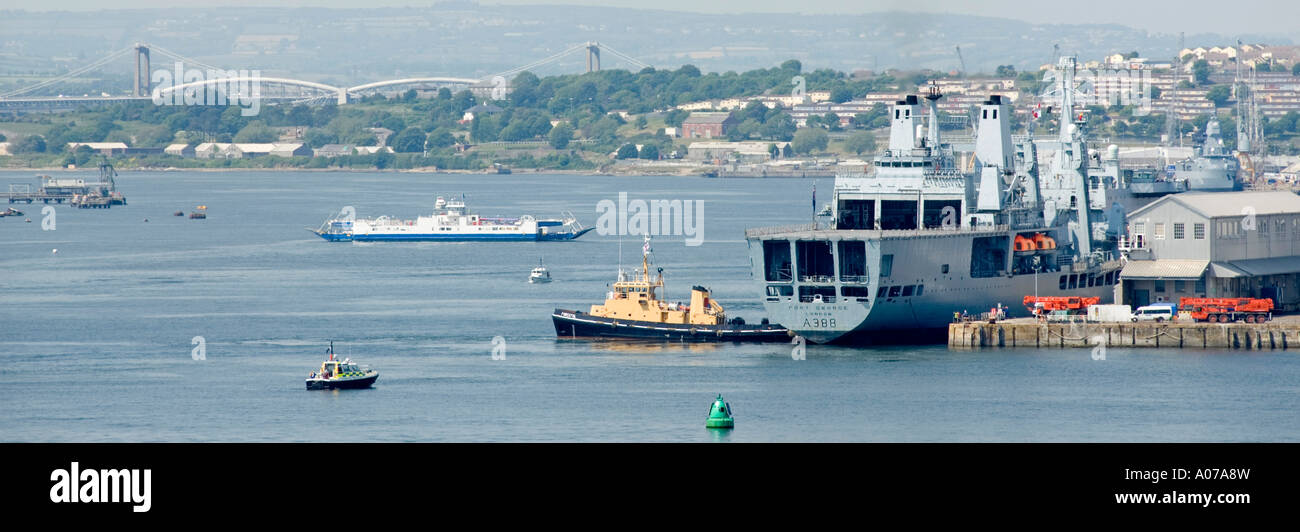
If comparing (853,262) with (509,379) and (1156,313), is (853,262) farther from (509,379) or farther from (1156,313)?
(509,379)

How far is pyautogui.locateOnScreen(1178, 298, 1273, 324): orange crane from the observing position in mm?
61938

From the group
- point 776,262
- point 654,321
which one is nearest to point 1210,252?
point 776,262

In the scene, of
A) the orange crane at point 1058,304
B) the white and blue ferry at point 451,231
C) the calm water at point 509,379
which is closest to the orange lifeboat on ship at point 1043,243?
the orange crane at point 1058,304

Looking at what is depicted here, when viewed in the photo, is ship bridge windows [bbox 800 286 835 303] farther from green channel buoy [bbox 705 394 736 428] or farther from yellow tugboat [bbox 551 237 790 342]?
green channel buoy [bbox 705 394 736 428]

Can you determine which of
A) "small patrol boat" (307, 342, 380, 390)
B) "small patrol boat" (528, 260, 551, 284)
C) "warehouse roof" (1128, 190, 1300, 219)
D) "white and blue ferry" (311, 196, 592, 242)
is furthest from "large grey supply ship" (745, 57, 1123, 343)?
"white and blue ferry" (311, 196, 592, 242)

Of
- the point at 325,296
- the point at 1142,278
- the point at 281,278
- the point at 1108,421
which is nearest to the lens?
the point at 1108,421

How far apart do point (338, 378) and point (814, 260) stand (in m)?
17.6

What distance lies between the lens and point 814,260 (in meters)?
62.9

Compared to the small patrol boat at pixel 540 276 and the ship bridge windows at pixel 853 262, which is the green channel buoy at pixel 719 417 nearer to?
the ship bridge windows at pixel 853 262

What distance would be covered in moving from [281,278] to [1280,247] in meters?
53.4
